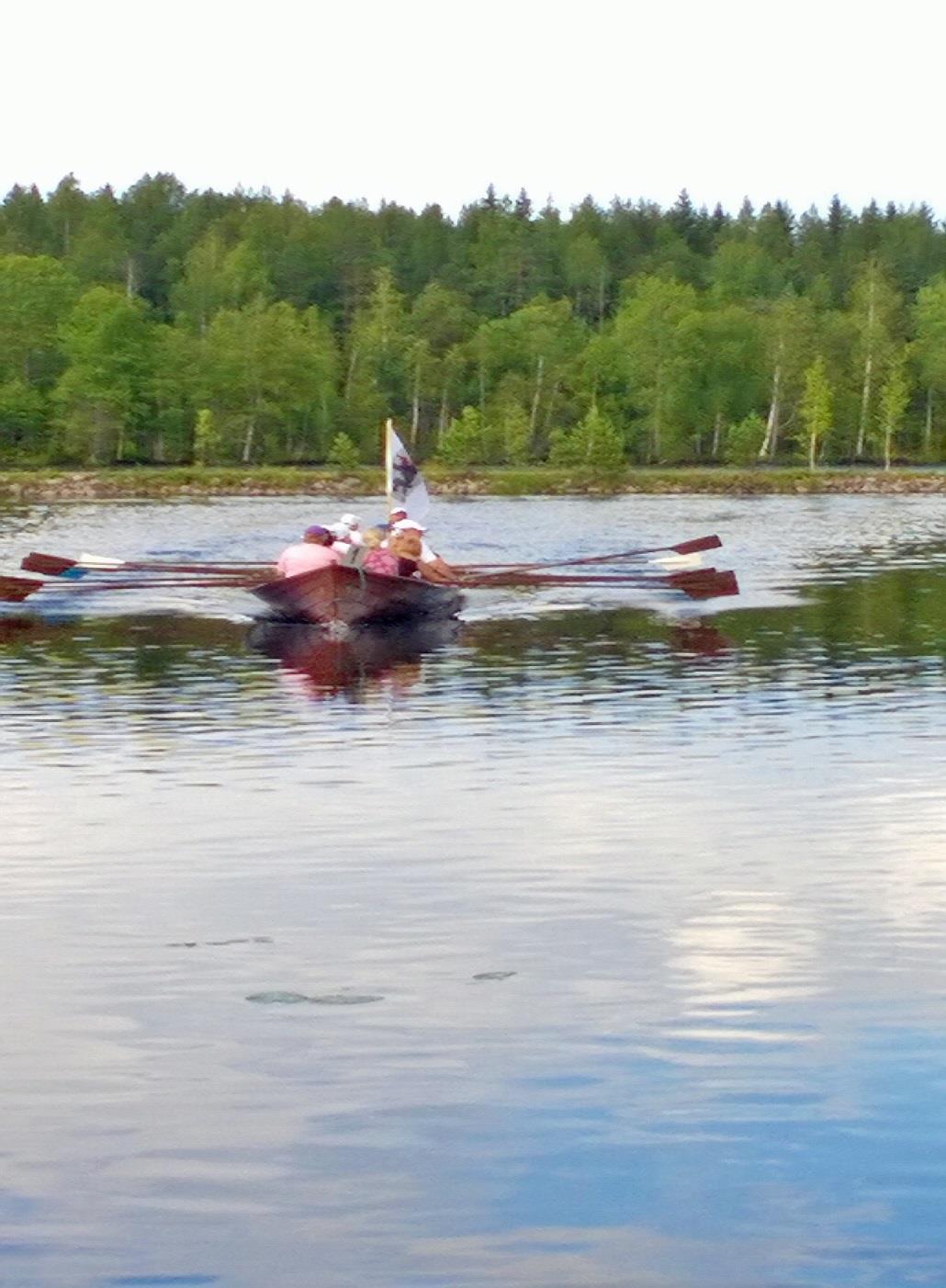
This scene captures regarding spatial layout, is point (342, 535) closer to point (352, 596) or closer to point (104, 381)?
point (352, 596)

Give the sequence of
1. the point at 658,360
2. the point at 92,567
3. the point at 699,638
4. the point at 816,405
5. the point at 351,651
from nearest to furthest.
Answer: the point at 351,651 → the point at 699,638 → the point at 92,567 → the point at 816,405 → the point at 658,360

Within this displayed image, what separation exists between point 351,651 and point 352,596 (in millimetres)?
2093

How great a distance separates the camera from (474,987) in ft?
39.1

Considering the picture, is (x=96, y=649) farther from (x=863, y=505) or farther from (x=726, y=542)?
(x=863, y=505)

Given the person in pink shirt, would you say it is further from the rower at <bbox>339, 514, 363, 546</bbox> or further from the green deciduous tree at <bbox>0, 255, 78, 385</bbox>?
the green deciduous tree at <bbox>0, 255, 78, 385</bbox>

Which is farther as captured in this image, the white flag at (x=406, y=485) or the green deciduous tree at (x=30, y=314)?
the green deciduous tree at (x=30, y=314)

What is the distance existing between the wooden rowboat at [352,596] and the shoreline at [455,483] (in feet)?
226

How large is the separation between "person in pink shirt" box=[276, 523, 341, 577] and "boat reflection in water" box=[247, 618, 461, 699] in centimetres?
78

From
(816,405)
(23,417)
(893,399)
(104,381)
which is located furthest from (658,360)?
(23,417)

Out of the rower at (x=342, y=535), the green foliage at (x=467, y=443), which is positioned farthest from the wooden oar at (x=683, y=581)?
the green foliage at (x=467, y=443)

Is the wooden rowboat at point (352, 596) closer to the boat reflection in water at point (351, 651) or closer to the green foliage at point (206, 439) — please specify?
the boat reflection in water at point (351, 651)

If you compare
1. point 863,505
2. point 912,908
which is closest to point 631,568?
point 912,908

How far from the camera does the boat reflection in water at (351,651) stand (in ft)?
89.0

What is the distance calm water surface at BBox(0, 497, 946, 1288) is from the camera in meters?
8.62
